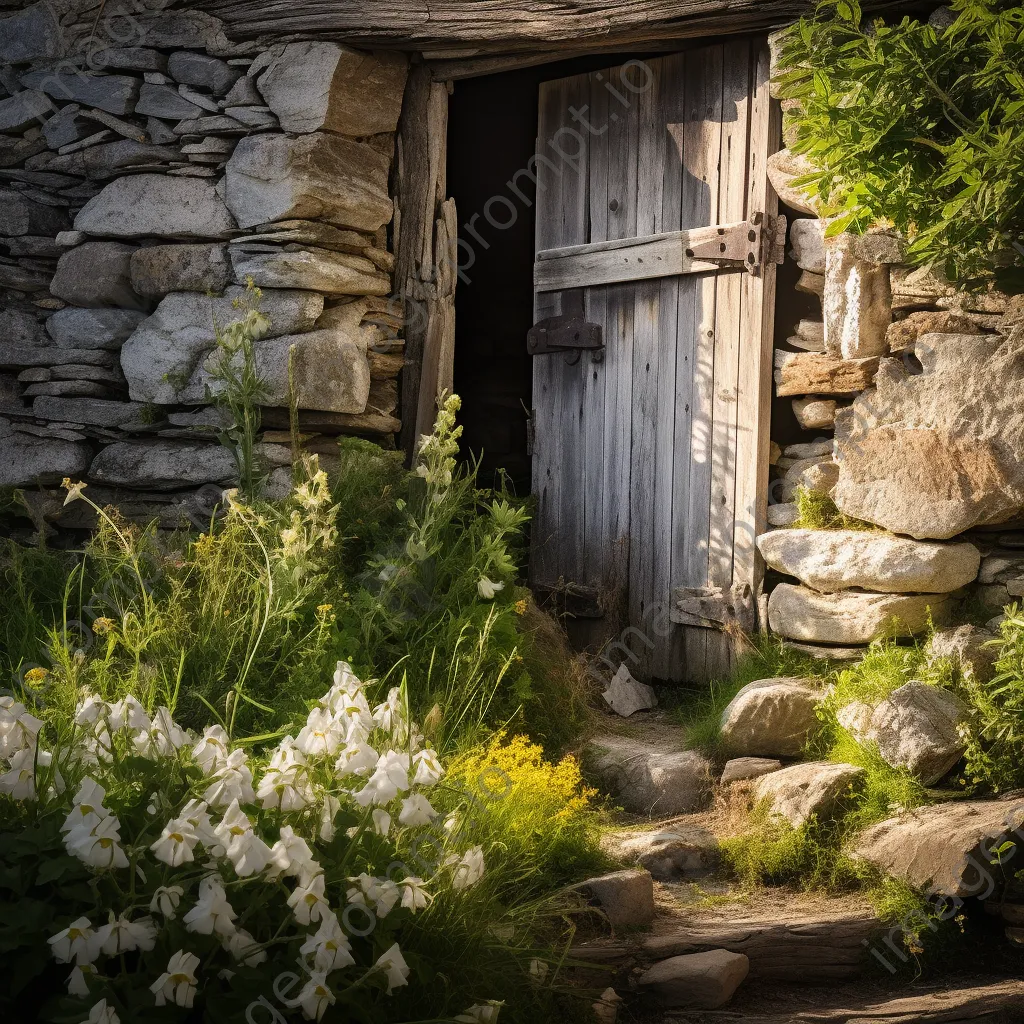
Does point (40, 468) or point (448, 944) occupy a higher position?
point (40, 468)

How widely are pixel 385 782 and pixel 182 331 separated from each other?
343 centimetres

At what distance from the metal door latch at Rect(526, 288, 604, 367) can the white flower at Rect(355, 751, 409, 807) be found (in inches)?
135

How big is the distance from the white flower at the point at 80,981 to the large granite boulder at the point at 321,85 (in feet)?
13.1

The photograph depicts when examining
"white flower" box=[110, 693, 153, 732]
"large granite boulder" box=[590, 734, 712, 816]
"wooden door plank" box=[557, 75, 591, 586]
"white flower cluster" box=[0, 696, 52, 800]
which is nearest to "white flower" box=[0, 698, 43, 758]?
"white flower cluster" box=[0, 696, 52, 800]

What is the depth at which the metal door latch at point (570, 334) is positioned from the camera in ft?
17.5

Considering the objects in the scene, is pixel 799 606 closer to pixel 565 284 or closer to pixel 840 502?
pixel 840 502

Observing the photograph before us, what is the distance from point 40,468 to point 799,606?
352 centimetres

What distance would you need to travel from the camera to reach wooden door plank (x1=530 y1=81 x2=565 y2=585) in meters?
5.53

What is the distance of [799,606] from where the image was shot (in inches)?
175

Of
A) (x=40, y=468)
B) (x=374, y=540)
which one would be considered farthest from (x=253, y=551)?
(x=40, y=468)

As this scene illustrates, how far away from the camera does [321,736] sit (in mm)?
2260

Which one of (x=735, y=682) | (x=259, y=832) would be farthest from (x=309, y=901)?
(x=735, y=682)

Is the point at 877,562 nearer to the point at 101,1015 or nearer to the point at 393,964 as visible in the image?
the point at 393,964

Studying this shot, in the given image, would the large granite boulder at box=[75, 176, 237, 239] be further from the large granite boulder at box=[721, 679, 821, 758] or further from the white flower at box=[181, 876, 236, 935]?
the white flower at box=[181, 876, 236, 935]
